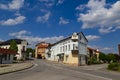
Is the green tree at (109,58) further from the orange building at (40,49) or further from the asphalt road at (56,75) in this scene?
the asphalt road at (56,75)

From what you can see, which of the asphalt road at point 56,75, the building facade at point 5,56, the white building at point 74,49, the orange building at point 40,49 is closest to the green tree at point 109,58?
the white building at point 74,49

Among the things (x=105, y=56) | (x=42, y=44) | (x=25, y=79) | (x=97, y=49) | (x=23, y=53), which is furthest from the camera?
(x=42, y=44)

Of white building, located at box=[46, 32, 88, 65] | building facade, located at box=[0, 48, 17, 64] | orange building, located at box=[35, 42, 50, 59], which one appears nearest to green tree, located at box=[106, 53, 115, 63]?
white building, located at box=[46, 32, 88, 65]

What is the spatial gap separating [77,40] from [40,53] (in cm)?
6374

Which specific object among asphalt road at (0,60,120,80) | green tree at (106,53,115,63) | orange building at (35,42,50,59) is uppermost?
orange building at (35,42,50,59)

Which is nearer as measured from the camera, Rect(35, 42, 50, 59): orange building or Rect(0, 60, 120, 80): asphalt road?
Rect(0, 60, 120, 80): asphalt road

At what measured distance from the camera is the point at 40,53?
133000 millimetres

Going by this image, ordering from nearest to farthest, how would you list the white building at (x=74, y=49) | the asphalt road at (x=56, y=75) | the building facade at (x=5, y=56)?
the asphalt road at (x=56, y=75)
the building facade at (x=5, y=56)
the white building at (x=74, y=49)

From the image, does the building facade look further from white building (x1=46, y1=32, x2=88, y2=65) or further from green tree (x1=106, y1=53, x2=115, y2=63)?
green tree (x1=106, y1=53, x2=115, y2=63)

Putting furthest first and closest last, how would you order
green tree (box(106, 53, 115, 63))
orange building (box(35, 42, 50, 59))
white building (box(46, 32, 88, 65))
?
orange building (box(35, 42, 50, 59)) < green tree (box(106, 53, 115, 63)) < white building (box(46, 32, 88, 65))

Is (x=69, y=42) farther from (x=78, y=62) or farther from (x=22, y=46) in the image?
(x=22, y=46)

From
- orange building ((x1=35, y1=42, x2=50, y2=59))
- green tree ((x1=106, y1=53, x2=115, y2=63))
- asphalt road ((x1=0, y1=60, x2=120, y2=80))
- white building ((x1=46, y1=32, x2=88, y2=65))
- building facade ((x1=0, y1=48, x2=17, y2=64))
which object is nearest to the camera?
asphalt road ((x1=0, y1=60, x2=120, y2=80))

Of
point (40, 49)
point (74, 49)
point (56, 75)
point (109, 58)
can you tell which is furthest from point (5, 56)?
point (40, 49)

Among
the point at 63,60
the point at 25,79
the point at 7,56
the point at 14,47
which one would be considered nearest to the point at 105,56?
the point at 63,60
